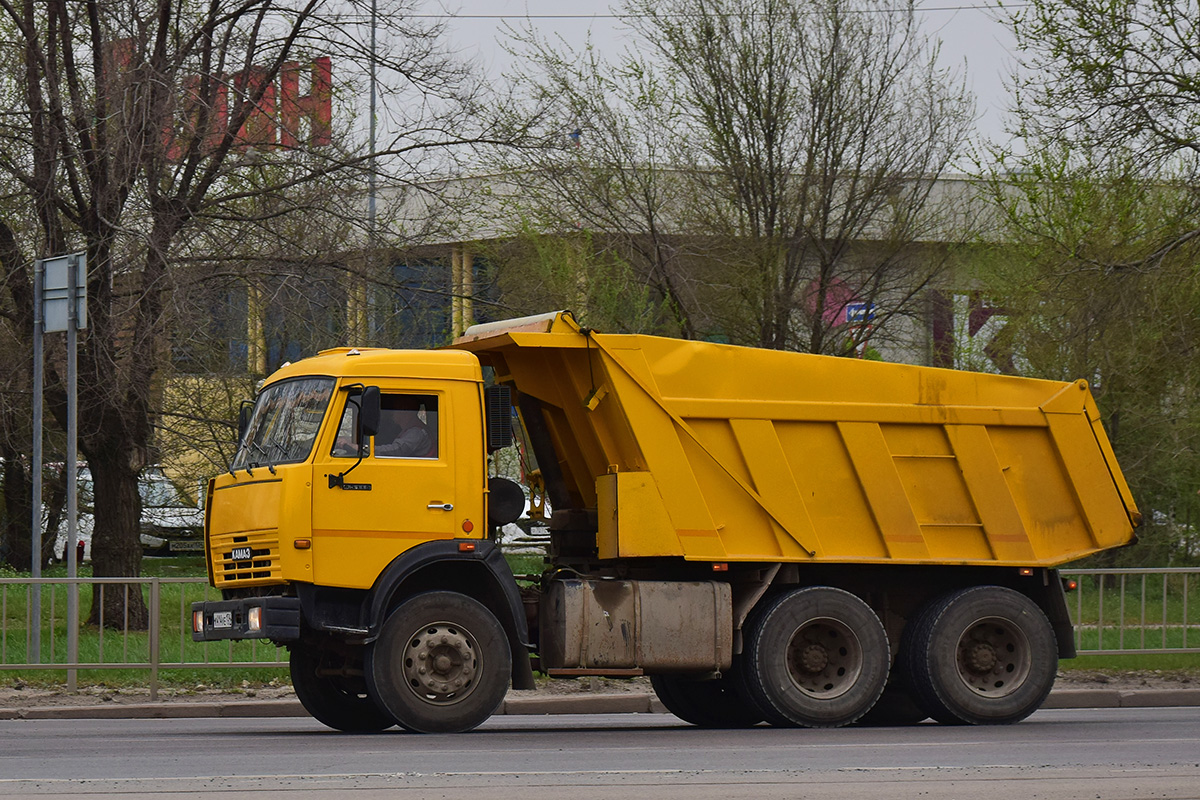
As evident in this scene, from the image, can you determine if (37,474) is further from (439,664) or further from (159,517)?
(159,517)

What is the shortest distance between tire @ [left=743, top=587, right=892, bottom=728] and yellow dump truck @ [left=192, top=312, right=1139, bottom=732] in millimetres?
17

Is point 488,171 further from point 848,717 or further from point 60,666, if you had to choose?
point 848,717

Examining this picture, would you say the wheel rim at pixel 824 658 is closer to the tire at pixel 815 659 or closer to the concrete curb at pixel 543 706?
the tire at pixel 815 659

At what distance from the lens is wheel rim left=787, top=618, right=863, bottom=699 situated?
477 inches

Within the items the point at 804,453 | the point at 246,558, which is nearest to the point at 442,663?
the point at 246,558

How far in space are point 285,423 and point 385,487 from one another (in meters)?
0.94

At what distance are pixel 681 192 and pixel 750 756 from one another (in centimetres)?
1482

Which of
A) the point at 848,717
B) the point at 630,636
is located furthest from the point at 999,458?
the point at 630,636

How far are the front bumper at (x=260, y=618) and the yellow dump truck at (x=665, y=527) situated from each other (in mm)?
22

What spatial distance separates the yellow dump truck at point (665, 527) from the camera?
36.8 ft

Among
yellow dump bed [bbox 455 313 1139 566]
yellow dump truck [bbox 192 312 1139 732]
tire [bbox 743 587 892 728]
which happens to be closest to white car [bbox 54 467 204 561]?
yellow dump truck [bbox 192 312 1139 732]

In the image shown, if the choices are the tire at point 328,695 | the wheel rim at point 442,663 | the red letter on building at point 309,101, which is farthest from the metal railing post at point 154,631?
the red letter on building at point 309,101

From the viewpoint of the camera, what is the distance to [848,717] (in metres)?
12.0

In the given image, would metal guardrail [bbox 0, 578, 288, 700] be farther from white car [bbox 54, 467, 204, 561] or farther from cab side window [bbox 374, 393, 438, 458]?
white car [bbox 54, 467, 204, 561]
